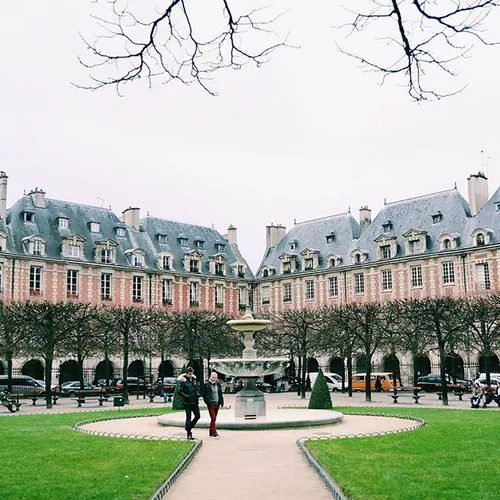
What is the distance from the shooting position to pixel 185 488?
8734mm

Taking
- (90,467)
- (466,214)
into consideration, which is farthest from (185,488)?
(466,214)

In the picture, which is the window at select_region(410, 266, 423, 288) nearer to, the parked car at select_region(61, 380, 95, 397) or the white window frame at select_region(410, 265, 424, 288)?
the white window frame at select_region(410, 265, 424, 288)

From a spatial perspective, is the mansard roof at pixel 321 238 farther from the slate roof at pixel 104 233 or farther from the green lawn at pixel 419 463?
the green lawn at pixel 419 463

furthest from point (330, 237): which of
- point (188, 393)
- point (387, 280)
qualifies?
point (188, 393)

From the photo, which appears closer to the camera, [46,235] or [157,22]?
[157,22]

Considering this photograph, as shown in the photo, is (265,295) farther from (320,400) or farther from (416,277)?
(320,400)

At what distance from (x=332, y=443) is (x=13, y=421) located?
409 inches

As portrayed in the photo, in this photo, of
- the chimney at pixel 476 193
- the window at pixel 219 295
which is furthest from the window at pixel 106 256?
the chimney at pixel 476 193

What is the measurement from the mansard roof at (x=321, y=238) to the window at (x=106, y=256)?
12219 millimetres

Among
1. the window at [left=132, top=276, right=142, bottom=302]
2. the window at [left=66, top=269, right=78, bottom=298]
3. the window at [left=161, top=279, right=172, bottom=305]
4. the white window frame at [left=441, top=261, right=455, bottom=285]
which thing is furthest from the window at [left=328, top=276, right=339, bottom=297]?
the window at [left=66, top=269, right=78, bottom=298]

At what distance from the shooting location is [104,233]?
44.7 m

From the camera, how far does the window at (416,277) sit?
1657 inches

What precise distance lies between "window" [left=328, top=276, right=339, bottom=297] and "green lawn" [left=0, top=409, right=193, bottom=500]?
105ft

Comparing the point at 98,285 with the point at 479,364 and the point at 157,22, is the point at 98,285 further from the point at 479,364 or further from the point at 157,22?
the point at 157,22
